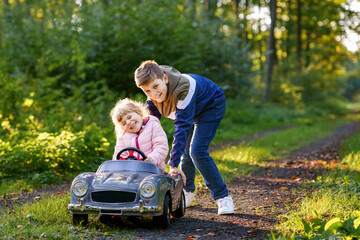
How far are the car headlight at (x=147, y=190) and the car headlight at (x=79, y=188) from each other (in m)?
0.55

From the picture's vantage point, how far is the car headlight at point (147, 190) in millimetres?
3617

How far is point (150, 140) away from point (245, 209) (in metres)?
1.45

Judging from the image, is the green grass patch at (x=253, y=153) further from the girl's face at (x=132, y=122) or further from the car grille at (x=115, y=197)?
the car grille at (x=115, y=197)

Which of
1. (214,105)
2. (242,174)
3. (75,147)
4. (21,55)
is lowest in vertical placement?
(242,174)

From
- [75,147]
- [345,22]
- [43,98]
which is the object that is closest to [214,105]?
[75,147]

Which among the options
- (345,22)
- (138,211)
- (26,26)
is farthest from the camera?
(345,22)

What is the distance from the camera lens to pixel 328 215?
3.97 m

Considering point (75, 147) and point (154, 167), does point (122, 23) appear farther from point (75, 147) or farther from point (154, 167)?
point (154, 167)

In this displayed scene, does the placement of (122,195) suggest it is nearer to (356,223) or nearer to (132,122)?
(132,122)

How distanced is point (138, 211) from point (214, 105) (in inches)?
63.6

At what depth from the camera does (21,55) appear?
498 inches

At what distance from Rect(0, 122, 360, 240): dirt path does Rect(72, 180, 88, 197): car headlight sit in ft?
1.40

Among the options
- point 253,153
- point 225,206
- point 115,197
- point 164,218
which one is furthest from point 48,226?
point 253,153

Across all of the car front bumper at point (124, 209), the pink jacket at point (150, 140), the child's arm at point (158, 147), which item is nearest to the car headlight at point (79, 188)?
the car front bumper at point (124, 209)
